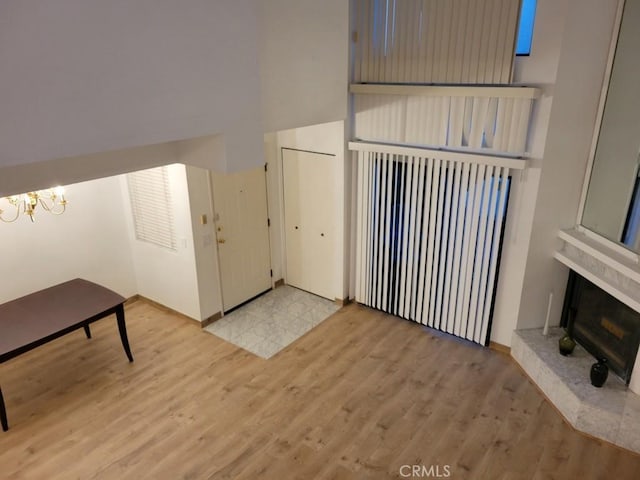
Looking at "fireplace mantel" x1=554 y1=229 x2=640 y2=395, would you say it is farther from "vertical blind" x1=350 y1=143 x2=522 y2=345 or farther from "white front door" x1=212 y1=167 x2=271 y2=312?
"white front door" x1=212 y1=167 x2=271 y2=312

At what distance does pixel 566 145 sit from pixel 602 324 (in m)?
1.69

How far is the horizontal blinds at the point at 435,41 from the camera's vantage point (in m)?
4.11

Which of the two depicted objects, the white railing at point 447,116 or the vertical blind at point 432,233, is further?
the vertical blind at point 432,233

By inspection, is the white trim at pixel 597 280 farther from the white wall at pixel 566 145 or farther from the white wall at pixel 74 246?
the white wall at pixel 74 246

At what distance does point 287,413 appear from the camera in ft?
13.8

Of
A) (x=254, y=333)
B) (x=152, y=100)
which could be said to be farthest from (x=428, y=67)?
(x=254, y=333)

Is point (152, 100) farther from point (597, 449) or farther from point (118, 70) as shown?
point (597, 449)

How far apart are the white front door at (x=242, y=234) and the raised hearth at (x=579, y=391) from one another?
3.26 meters

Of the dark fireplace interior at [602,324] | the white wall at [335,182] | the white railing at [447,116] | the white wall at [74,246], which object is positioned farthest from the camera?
the white wall at [335,182]

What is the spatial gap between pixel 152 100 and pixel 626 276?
12.8ft

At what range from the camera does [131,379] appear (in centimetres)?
469

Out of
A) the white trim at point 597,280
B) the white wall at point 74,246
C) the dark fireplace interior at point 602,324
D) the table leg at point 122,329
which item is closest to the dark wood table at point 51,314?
the table leg at point 122,329

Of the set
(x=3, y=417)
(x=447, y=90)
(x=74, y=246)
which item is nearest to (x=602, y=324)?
(x=447, y=90)

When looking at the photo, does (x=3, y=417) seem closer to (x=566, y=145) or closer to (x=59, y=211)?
(x=59, y=211)
